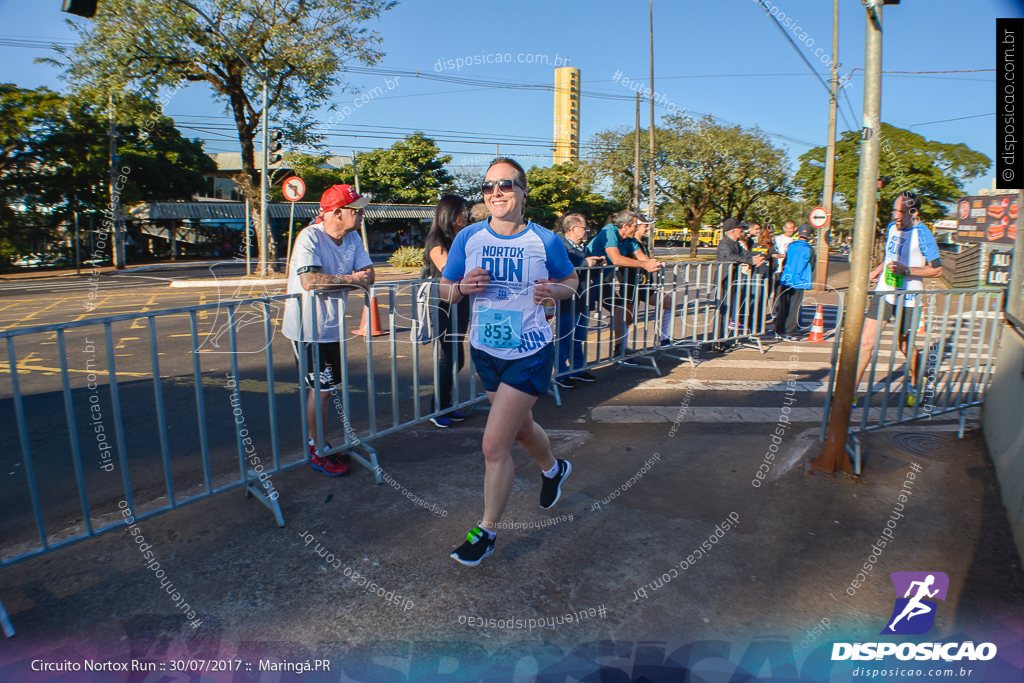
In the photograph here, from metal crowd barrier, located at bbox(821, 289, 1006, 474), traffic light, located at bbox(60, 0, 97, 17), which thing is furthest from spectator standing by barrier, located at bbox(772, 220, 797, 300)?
traffic light, located at bbox(60, 0, 97, 17)

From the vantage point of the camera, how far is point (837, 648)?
101 inches

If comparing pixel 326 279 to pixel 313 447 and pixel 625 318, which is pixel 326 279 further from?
pixel 625 318

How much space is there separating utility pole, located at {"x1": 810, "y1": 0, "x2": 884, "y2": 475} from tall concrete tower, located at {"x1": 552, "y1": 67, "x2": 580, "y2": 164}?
13759 mm

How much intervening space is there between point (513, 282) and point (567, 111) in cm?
2987

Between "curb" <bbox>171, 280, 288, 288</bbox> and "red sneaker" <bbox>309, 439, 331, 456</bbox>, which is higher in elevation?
"red sneaker" <bbox>309, 439, 331, 456</bbox>

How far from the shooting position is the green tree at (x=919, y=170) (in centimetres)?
3309

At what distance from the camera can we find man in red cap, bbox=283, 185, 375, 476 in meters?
3.92

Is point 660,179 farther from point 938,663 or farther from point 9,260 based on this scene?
point 938,663

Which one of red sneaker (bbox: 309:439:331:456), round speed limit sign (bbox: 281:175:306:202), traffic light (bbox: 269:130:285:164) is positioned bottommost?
red sneaker (bbox: 309:439:331:456)

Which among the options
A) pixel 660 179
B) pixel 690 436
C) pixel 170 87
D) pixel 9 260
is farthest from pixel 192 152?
pixel 690 436

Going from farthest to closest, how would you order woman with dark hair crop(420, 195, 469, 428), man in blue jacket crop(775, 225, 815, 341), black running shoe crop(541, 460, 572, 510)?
1. man in blue jacket crop(775, 225, 815, 341)
2. woman with dark hair crop(420, 195, 469, 428)
3. black running shoe crop(541, 460, 572, 510)

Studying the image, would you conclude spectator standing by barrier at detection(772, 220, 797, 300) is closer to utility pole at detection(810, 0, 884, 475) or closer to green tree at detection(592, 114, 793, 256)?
utility pole at detection(810, 0, 884, 475)

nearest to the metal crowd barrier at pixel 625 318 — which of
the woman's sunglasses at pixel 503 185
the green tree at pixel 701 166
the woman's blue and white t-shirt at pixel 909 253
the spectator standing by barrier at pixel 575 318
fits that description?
the spectator standing by barrier at pixel 575 318

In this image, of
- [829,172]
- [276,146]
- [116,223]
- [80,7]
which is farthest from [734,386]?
[116,223]
